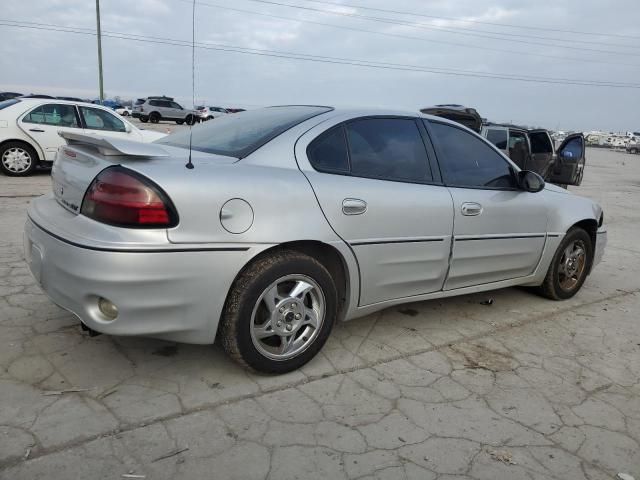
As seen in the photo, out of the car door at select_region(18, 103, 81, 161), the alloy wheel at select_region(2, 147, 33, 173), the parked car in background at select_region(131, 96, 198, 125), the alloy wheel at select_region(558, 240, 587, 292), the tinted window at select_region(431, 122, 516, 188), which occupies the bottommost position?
the parked car in background at select_region(131, 96, 198, 125)

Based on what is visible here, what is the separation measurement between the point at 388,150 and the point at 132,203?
1.63 m

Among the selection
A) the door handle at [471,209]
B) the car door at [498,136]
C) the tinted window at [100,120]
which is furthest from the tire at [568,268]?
the tinted window at [100,120]

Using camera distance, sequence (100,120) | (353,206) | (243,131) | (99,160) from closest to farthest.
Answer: (99,160), (353,206), (243,131), (100,120)

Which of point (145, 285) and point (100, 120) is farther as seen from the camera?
point (100, 120)

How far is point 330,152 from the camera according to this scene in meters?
3.01

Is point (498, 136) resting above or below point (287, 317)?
above

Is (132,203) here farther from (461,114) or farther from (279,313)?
(461,114)

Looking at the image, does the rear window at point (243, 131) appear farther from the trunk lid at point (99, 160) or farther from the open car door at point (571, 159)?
the open car door at point (571, 159)

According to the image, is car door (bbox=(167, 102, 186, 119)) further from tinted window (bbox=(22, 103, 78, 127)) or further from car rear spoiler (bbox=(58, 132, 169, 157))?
car rear spoiler (bbox=(58, 132, 169, 157))

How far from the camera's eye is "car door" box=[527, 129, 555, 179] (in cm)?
1150

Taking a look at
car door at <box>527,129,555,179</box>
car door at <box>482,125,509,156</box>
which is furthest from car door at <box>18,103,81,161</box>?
car door at <box>527,129,555,179</box>

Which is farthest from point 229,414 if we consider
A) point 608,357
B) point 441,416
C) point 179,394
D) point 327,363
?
point 608,357

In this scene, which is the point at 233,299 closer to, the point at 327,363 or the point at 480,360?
the point at 327,363

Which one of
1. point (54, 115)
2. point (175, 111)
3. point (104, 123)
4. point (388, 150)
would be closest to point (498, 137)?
point (104, 123)
